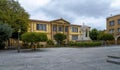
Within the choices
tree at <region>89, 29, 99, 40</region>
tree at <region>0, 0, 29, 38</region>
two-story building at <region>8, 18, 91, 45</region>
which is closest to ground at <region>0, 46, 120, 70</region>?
tree at <region>0, 0, 29, 38</region>

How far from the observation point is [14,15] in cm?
3741

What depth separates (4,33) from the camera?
3056cm

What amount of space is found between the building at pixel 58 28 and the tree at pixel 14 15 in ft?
30.9

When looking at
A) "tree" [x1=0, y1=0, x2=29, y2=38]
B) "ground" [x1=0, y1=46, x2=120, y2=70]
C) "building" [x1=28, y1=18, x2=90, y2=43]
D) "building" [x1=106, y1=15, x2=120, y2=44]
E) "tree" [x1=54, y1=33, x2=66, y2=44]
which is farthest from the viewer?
"building" [x1=106, y1=15, x2=120, y2=44]

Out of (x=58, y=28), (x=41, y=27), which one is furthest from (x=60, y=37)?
(x=58, y=28)

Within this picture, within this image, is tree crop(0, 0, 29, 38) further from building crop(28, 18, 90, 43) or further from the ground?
the ground

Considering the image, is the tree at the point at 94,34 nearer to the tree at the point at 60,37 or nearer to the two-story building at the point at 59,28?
the two-story building at the point at 59,28

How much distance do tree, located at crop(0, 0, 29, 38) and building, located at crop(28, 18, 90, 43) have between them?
9428 mm

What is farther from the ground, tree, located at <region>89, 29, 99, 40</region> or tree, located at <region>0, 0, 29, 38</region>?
tree, located at <region>0, 0, 29, 38</region>

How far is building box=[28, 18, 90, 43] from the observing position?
48.7 m

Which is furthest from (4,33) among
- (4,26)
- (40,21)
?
(40,21)

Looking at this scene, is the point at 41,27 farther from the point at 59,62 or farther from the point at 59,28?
the point at 59,62

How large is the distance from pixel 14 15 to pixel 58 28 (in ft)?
71.7

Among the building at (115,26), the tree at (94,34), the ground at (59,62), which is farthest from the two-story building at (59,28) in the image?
the ground at (59,62)
